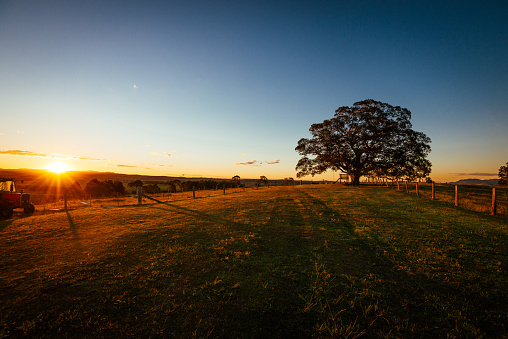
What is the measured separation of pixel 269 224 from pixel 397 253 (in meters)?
5.14

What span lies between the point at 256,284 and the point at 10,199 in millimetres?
19644

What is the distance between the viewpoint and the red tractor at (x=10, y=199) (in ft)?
42.2

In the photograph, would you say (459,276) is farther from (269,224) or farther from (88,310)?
(88,310)

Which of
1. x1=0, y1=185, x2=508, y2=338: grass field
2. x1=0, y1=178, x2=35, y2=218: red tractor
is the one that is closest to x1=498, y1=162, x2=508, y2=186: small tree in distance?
x1=0, y1=185, x2=508, y2=338: grass field

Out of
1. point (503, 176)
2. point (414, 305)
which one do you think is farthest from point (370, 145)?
point (503, 176)

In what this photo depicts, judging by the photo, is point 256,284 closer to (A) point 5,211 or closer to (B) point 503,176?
(A) point 5,211

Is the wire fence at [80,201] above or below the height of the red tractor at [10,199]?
below

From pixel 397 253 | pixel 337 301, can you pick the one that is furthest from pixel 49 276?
pixel 397 253

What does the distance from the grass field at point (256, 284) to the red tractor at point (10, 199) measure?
9.38m

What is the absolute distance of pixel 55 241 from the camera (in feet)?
23.2

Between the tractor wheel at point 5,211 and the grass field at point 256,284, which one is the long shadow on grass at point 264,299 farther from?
the tractor wheel at point 5,211

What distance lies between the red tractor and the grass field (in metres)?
9.38

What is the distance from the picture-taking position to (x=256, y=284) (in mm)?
4113

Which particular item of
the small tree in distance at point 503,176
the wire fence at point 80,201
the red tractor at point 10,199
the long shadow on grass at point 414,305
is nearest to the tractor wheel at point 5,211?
the red tractor at point 10,199
